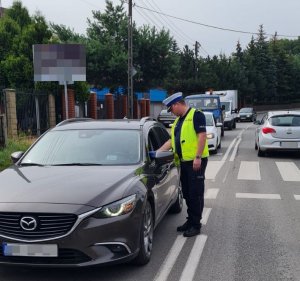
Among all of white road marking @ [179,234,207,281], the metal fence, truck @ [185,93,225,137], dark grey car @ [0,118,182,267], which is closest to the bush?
the metal fence

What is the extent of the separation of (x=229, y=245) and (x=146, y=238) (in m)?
1.29

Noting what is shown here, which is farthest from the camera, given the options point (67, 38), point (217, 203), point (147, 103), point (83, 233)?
point (147, 103)

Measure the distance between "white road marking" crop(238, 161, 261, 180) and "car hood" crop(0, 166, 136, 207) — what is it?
21.6 ft

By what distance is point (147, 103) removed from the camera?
144 ft

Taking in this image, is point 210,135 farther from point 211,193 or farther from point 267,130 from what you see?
point 211,193

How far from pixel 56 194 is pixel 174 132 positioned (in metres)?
2.27

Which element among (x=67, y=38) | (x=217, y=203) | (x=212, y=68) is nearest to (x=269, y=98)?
(x=212, y=68)

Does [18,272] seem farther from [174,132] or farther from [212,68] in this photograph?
[212,68]

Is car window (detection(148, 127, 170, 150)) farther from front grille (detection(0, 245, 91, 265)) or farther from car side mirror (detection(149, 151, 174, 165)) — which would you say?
front grille (detection(0, 245, 91, 265))

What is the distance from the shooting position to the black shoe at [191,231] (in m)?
6.21

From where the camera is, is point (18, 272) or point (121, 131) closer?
point (18, 272)

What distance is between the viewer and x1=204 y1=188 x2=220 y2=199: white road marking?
8961mm

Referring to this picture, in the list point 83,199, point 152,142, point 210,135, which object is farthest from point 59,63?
point 83,199

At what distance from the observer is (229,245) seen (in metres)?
5.83
